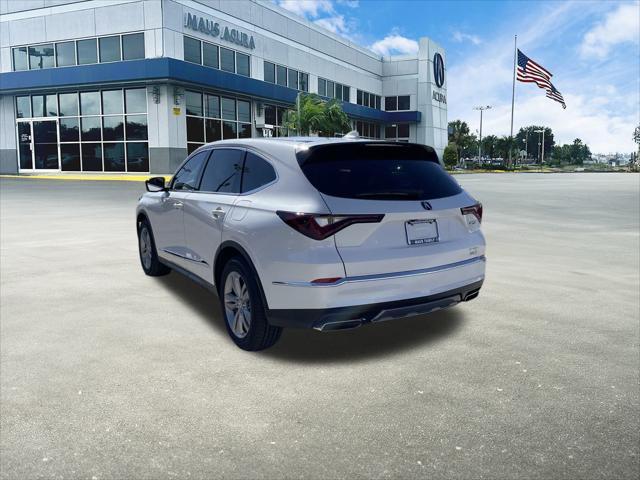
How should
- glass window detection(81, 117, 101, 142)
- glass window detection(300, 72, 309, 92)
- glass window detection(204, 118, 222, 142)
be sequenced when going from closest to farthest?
1. glass window detection(81, 117, 101, 142)
2. glass window detection(204, 118, 222, 142)
3. glass window detection(300, 72, 309, 92)

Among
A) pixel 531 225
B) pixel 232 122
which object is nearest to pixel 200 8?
pixel 232 122

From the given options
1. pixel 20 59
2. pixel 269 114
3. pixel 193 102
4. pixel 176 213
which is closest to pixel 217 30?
pixel 193 102

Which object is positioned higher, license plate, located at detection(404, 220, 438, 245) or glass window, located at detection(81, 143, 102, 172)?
glass window, located at detection(81, 143, 102, 172)

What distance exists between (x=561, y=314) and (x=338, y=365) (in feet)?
8.75

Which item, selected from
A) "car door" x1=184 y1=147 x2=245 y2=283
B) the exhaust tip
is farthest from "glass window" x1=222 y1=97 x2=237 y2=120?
the exhaust tip

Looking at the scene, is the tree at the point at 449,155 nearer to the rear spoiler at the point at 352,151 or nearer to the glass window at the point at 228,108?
the glass window at the point at 228,108

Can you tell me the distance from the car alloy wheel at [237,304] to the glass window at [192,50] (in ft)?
109

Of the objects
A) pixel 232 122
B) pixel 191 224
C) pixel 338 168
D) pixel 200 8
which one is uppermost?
Result: pixel 200 8

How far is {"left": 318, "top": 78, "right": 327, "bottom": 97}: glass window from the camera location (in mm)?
52625

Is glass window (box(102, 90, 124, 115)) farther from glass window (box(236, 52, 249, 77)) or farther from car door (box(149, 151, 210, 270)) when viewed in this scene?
car door (box(149, 151, 210, 270))

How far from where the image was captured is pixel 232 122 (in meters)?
40.4

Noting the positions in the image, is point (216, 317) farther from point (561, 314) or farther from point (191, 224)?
point (561, 314)

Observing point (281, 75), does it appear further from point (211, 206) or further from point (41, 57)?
point (211, 206)

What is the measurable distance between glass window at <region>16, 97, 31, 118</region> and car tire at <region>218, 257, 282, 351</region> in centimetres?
3946
